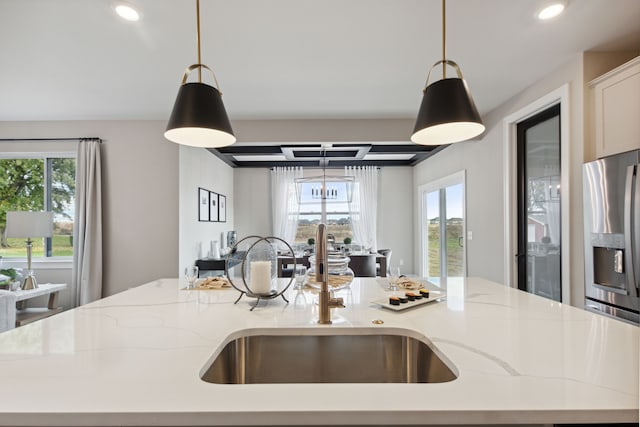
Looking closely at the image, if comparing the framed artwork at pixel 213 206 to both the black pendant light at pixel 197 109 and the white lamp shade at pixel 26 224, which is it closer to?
the white lamp shade at pixel 26 224

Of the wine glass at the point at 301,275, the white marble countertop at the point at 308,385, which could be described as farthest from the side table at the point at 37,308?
the wine glass at the point at 301,275

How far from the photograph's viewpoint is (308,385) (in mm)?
758

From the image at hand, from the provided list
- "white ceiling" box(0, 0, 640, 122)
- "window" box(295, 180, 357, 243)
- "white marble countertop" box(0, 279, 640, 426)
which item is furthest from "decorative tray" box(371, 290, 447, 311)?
"window" box(295, 180, 357, 243)

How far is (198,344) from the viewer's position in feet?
3.24

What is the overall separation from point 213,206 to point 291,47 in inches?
143

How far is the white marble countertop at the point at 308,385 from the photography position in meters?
0.65

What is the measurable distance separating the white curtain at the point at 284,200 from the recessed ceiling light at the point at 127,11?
5.04 metres

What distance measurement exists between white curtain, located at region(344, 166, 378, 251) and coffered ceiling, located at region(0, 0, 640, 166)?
3.64 m

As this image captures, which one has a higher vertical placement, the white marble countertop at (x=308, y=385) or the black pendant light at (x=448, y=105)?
the black pendant light at (x=448, y=105)

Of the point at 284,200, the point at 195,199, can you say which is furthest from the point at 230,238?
the point at 195,199

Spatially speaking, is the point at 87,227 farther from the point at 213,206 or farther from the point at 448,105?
the point at 448,105

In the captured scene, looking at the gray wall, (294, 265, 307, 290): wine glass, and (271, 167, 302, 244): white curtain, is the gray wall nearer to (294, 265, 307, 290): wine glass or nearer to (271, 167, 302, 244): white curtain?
(271, 167, 302, 244): white curtain

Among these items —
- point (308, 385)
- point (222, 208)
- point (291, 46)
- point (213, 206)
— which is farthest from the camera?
point (222, 208)

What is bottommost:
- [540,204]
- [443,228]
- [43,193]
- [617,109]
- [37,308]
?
[37,308]
